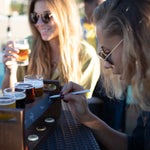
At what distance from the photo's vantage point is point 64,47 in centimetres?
265

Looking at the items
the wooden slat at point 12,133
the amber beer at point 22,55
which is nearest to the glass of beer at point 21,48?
the amber beer at point 22,55

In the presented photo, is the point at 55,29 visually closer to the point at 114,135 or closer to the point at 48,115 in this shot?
the point at 48,115

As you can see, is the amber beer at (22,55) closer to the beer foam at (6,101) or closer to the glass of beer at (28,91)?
the glass of beer at (28,91)

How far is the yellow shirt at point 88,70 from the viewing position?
102 inches

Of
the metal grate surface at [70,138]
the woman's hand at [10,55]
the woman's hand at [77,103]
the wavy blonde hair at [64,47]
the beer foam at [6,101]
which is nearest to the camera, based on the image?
the beer foam at [6,101]

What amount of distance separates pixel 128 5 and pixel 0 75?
2.22 metres

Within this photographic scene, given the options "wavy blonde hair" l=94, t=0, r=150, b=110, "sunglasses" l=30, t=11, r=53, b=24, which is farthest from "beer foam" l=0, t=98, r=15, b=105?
"sunglasses" l=30, t=11, r=53, b=24

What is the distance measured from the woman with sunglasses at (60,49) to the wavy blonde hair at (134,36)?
4.00ft

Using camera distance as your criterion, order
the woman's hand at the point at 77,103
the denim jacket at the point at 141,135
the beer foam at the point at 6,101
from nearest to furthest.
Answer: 1. the beer foam at the point at 6,101
2. the denim jacket at the point at 141,135
3. the woman's hand at the point at 77,103

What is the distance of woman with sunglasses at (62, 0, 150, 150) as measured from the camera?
123 centimetres

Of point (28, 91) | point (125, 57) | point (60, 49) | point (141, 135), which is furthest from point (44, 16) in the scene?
point (141, 135)

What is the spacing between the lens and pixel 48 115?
5.27ft

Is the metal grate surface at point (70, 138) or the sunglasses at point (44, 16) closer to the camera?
the metal grate surface at point (70, 138)

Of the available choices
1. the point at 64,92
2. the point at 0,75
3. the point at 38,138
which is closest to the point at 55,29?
the point at 0,75
